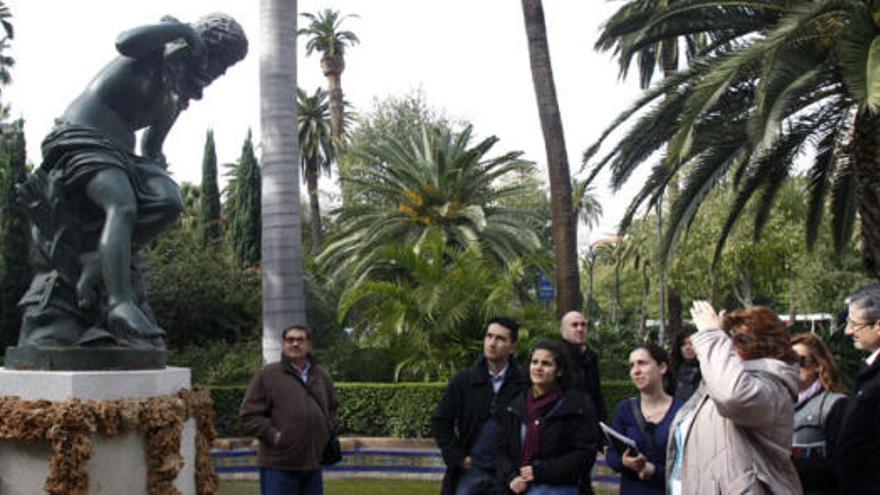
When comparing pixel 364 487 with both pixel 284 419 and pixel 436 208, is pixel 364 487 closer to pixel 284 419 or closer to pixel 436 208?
pixel 284 419

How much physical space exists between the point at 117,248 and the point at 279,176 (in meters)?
4.97

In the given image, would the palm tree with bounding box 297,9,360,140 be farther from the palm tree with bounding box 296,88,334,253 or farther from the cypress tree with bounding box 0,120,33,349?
the cypress tree with bounding box 0,120,33,349

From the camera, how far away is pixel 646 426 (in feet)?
18.3

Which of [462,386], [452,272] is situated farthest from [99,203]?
[452,272]

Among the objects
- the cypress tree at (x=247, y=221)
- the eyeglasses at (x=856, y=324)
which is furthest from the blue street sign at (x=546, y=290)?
the eyeglasses at (x=856, y=324)

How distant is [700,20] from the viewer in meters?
12.6

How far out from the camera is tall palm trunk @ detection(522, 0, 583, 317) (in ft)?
46.0

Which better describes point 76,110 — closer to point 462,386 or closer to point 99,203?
point 99,203

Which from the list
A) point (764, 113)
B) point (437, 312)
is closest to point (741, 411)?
point (764, 113)

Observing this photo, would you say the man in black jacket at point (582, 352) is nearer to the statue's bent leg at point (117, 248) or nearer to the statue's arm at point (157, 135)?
the statue's bent leg at point (117, 248)

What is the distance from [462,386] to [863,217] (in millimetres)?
8021

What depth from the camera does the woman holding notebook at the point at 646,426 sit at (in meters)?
5.48

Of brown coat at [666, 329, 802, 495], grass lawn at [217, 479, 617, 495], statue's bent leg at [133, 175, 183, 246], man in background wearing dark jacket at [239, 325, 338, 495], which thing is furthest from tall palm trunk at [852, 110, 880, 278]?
brown coat at [666, 329, 802, 495]

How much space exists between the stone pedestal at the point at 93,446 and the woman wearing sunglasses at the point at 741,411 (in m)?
3.43
